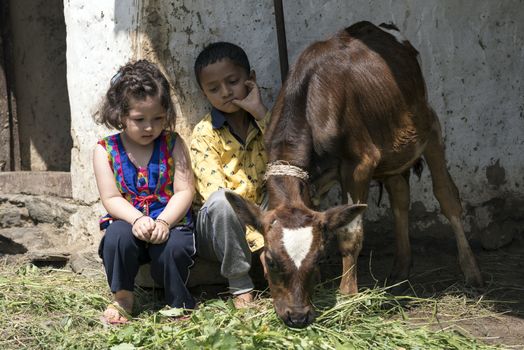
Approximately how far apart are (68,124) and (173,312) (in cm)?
423

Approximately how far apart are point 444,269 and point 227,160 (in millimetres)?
2020

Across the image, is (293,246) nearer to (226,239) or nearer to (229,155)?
(226,239)

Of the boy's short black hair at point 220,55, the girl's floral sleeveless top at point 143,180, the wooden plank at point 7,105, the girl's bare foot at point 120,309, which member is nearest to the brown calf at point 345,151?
the boy's short black hair at point 220,55

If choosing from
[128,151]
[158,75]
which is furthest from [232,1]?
[128,151]

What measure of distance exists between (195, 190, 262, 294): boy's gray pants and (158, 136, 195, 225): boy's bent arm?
5.4 inches

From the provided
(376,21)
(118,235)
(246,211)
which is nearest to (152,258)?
(118,235)

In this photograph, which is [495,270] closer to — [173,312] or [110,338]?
[173,312]

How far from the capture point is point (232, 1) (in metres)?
6.07

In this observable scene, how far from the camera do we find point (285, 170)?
5074 mm

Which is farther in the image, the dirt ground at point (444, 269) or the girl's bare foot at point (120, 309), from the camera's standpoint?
the dirt ground at point (444, 269)

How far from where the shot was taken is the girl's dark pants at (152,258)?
16.2 feet

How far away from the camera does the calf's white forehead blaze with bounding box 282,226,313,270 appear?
458 cm

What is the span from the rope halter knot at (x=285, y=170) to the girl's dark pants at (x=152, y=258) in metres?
0.67

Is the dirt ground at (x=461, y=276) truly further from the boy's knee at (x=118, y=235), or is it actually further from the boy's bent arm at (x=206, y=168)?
the boy's knee at (x=118, y=235)
